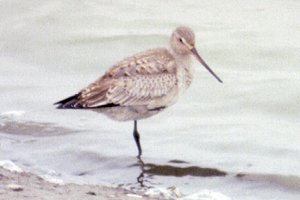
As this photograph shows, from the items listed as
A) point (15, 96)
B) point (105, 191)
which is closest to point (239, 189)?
point (105, 191)

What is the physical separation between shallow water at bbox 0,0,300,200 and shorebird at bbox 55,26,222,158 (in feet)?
1.41

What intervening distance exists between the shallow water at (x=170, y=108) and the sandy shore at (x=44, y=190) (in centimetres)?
51

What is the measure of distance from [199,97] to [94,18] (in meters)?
3.48

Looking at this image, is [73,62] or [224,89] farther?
[73,62]

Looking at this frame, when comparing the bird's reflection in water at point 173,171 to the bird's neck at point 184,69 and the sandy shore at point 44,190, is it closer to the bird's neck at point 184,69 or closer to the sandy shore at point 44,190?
the bird's neck at point 184,69

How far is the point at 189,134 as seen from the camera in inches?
361

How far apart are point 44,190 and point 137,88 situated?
1.93 meters

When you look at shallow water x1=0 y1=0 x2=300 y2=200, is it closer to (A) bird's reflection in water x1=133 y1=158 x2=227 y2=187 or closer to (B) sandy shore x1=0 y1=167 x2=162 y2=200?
(A) bird's reflection in water x1=133 y1=158 x2=227 y2=187

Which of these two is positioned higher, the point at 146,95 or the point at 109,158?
the point at 146,95

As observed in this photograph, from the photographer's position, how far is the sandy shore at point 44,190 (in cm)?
645

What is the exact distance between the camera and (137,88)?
8.40 m

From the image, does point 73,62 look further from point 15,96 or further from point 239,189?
point 239,189

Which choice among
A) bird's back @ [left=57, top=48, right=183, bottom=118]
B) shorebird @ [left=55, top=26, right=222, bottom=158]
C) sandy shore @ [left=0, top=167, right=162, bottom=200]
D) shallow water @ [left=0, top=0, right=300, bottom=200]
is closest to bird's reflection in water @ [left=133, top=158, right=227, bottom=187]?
shallow water @ [left=0, top=0, right=300, bottom=200]

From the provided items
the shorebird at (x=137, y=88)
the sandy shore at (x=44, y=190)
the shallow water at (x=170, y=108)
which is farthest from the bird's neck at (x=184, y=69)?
the sandy shore at (x=44, y=190)
